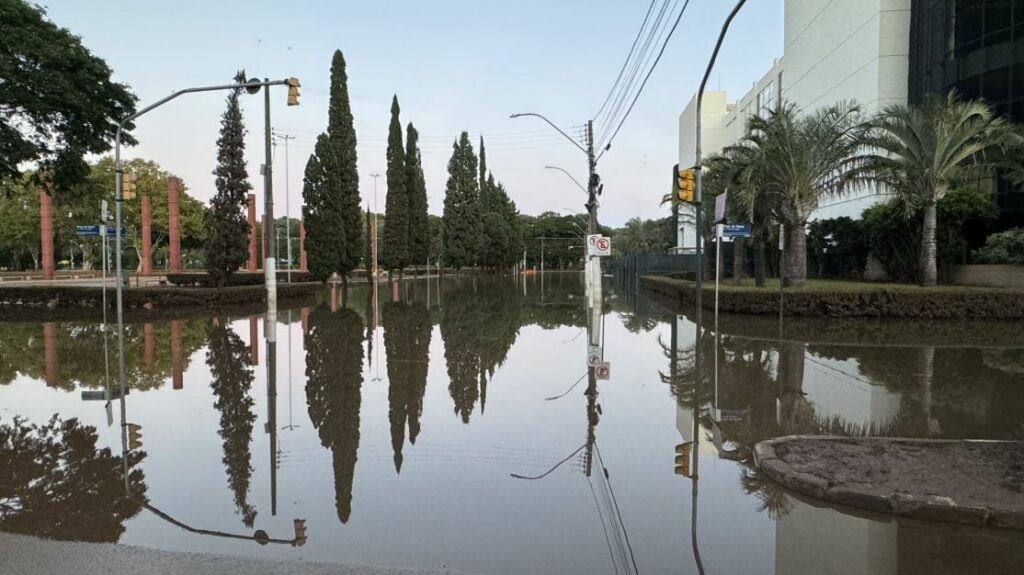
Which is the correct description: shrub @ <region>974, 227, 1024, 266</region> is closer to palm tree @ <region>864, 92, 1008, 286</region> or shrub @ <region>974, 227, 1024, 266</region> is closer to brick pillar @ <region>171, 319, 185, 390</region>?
palm tree @ <region>864, 92, 1008, 286</region>

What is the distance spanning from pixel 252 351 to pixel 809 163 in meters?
19.6

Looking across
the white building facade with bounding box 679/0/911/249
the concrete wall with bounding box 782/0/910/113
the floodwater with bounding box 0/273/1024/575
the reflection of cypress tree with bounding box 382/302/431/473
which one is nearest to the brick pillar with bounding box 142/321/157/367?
the floodwater with bounding box 0/273/1024/575

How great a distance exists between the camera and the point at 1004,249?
26.1 m

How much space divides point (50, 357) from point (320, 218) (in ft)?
88.6

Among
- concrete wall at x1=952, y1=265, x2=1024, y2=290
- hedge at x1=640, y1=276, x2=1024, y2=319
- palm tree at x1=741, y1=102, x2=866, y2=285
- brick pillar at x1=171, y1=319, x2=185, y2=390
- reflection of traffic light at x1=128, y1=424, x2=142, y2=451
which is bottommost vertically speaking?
reflection of traffic light at x1=128, y1=424, x2=142, y2=451

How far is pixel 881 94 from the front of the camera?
36562mm

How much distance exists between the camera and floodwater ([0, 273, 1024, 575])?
4562 mm

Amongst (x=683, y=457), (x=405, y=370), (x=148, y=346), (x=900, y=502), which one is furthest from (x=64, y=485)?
(x=148, y=346)

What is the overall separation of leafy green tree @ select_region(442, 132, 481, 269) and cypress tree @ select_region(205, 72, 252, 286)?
118 feet

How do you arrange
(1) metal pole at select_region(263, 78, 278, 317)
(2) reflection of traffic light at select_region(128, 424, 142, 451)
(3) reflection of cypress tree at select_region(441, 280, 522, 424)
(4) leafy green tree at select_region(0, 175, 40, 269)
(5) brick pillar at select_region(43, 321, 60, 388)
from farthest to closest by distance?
(4) leafy green tree at select_region(0, 175, 40, 269)
(1) metal pole at select_region(263, 78, 278, 317)
(5) brick pillar at select_region(43, 321, 60, 388)
(3) reflection of cypress tree at select_region(441, 280, 522, 424)
(2) reflection of traffic light at select_region(128, 424, 142, 451)

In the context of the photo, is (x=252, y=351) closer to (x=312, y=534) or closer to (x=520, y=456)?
(x=520, y=456)

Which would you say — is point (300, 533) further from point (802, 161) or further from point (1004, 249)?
point (1004, 249)

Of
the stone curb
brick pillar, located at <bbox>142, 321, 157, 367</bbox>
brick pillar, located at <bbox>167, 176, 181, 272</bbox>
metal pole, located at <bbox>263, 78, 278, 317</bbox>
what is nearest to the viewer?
the stone curb

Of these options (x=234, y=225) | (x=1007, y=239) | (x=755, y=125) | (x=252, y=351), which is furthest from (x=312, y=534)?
(x=1007, y=239)
